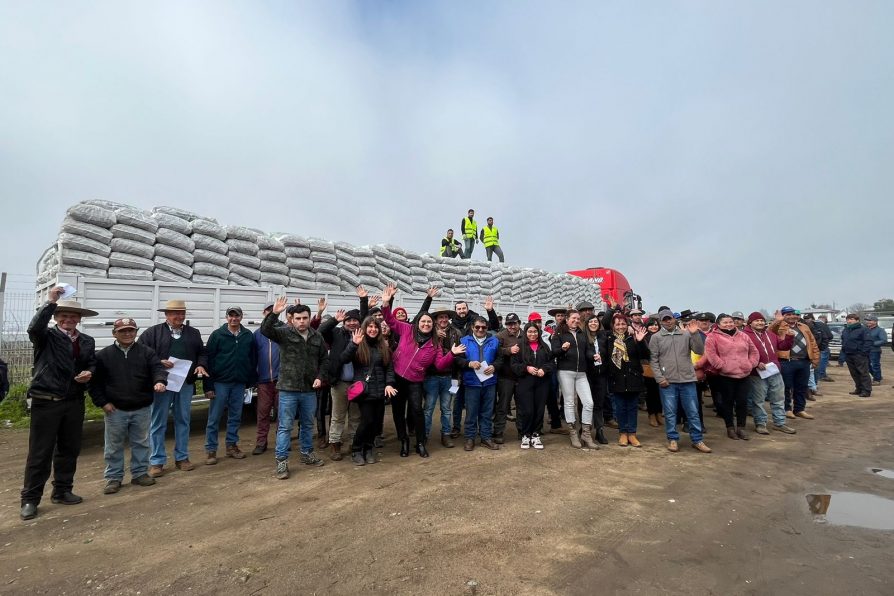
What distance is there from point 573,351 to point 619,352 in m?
0.67

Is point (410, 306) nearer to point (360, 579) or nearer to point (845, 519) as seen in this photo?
point (360, 579)

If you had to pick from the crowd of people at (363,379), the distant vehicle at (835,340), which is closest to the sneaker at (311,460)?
the crowd of people at (363,379)

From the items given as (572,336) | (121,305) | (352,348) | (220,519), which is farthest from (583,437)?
(121,305)

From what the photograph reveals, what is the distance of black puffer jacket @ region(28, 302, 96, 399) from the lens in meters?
3.51

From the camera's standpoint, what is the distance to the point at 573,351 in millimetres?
5461

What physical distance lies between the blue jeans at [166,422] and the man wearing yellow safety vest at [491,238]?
383 inches

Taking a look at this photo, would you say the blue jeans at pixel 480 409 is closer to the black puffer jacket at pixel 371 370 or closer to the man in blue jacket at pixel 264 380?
the black puffer jacket at pixel 371 370

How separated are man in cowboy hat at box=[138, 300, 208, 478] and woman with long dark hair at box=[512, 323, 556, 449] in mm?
3701

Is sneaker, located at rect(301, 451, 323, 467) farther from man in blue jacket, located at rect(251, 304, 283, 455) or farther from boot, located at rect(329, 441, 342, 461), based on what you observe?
man in blue jacket, located at rect(251, 304, 283, 455)

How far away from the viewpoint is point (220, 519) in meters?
3.42

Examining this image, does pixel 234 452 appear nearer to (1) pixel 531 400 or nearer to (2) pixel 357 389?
(2) pixel 357 389

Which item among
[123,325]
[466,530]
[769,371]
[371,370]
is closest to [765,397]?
[769,371]

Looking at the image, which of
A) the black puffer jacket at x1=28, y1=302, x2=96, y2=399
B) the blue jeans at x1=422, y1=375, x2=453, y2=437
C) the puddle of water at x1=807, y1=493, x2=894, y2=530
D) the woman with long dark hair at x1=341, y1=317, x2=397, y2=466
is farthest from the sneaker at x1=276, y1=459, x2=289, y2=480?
the puddle of water at x1=807, y1=493, x2=894, y2=530

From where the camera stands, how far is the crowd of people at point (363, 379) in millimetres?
3928
